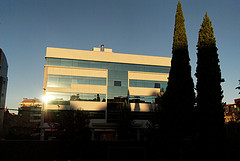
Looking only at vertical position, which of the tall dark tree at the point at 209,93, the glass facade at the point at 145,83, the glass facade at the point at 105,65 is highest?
the glass facade at the point at 105,65

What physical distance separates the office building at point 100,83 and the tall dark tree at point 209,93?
20.9m

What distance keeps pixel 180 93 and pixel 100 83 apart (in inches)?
973

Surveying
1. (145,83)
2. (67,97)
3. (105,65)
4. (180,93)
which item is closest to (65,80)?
(67,97)

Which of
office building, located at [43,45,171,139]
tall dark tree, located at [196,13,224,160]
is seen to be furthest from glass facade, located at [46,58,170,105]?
tall dark tree, located at [196,13,224,160]

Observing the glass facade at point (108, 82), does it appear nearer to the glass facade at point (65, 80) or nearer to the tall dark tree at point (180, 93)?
the glass facade at point (65, 80)

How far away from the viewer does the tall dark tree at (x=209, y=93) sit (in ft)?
48.6

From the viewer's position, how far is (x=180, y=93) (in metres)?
16.6

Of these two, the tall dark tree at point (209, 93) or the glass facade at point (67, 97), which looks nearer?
the tall dark tree at point (209, 93)

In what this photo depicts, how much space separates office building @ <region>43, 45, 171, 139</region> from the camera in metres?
37.7

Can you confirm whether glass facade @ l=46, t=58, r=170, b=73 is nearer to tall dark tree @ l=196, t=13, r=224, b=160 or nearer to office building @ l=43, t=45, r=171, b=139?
office building @ l=43, t=45, r=171, b=139

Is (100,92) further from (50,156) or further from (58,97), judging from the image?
(50,156)

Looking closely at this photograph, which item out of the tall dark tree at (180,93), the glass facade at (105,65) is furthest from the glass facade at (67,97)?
the tall dark tree at (180,93)

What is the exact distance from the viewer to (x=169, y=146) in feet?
50.3

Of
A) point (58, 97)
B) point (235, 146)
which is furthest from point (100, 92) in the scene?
point (235, 146)
